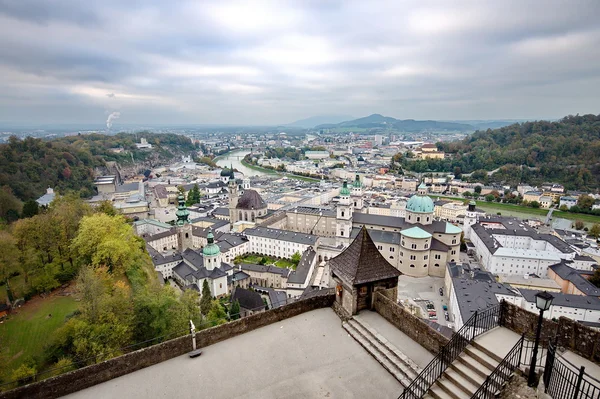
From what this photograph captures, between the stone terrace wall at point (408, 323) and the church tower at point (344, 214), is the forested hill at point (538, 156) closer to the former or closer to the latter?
the church tower at point (344, 214)

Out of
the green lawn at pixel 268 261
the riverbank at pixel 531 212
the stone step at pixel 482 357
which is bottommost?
the riverbank at pixel 531 212

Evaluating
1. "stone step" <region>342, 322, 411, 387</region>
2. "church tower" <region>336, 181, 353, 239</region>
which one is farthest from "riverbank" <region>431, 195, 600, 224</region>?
"stone step" <region>342, 322, 411, 387</region>

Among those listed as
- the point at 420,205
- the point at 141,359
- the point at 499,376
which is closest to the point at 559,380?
the point at 499,376

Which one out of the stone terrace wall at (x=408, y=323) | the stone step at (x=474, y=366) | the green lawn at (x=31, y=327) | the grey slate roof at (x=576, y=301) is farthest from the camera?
the grey slate roof at (x=576, y=301)

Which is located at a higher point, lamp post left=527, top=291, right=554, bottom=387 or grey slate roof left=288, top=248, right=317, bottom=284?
lamp post left=527, top=291, right=554, bottom=387

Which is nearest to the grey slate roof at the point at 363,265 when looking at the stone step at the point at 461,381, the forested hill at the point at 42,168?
the stone step at the point at 461,381

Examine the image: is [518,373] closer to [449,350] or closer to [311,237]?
[449,350]

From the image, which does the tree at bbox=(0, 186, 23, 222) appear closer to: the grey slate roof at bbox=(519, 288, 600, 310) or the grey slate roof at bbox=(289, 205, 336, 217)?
the grey slate roof at bbox=(289, 205, 336, 217)
